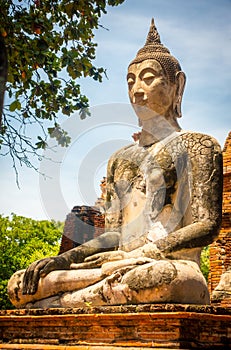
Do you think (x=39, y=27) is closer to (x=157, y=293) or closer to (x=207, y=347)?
(x=157, y=293)

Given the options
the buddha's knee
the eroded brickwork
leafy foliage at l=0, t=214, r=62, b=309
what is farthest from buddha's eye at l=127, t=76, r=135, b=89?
leafy foliage at l=0, t=214, r=62, b=309

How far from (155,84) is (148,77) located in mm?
115

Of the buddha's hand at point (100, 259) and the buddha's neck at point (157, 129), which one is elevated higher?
the buddha's neck at point (157, 129)

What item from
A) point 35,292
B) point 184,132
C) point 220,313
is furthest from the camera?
point 184,132

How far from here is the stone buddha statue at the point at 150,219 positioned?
15.5 feet

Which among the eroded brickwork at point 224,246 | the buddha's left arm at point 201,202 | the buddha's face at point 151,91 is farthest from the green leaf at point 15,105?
the eroded brickwork at point 224,246

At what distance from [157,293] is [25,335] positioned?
1.39 m

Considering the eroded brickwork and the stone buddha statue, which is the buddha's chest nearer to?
the stone buddha statue

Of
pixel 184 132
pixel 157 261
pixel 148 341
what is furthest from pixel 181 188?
pixel 148 341

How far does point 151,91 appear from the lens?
6051mm

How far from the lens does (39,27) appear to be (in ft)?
18.0

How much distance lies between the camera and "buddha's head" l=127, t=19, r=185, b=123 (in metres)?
6.07

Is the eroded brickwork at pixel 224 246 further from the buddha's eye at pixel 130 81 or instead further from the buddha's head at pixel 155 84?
the buddha's eye at pixel 130 81

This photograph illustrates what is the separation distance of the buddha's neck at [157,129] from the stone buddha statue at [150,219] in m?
0.01
